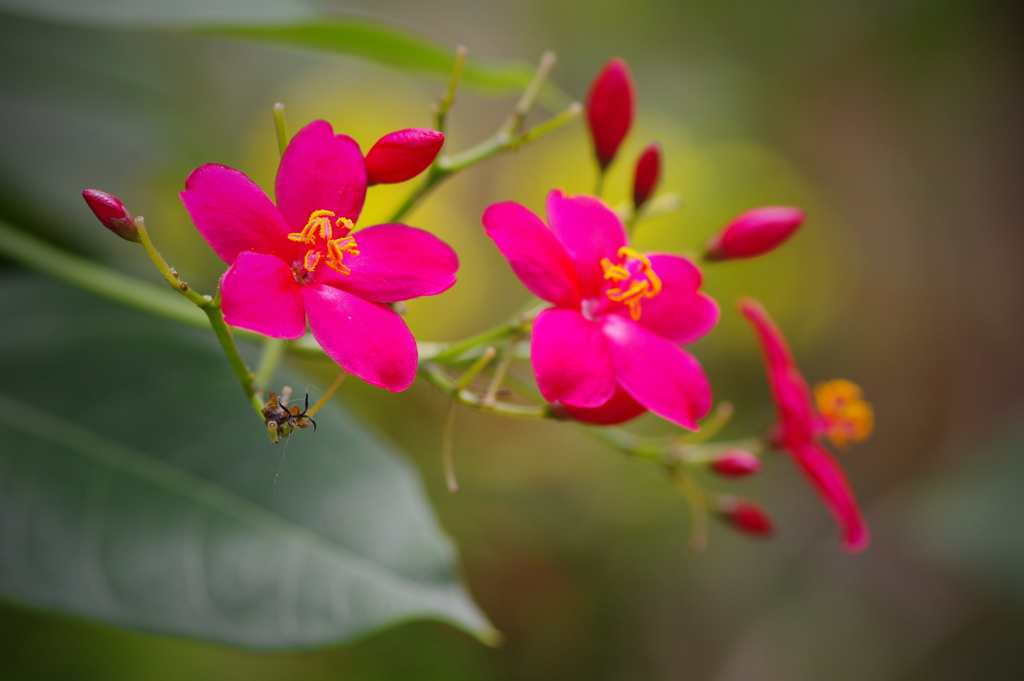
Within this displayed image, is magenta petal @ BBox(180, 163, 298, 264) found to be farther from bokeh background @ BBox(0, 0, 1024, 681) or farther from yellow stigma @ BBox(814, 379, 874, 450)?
yellow stigma @ BBox(814, 379, 874, 450)

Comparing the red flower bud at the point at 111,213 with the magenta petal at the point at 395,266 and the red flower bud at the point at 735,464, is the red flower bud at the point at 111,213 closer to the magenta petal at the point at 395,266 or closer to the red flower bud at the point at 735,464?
the magenta petal at the point at 395,266

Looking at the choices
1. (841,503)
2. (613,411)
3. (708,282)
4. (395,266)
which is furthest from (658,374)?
(708,282)

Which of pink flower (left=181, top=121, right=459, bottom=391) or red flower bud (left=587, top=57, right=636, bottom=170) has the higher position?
red flower bud (left=587, top=57, right=636, bottom=170)

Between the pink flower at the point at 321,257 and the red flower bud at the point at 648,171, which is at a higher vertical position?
the red flower bud at the point at 648,171

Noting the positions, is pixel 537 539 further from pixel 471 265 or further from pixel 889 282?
pixel 889 282

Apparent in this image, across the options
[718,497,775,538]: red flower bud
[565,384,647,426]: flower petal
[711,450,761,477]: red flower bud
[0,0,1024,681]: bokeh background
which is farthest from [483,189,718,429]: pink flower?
[0,0,1024,681]: bokeh background

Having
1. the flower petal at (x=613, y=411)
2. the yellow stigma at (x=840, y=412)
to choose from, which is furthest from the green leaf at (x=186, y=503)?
the yellow stigma at (x=840, y=412)
